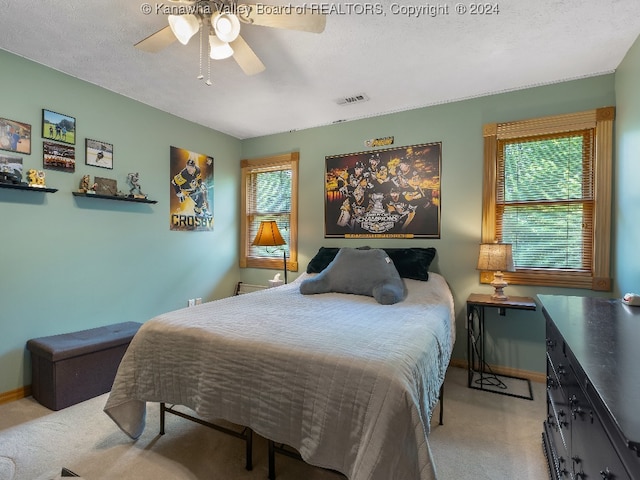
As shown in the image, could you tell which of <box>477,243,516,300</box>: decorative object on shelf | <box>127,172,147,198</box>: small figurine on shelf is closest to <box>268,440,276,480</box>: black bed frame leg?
<box>477,243,516,300</box>: decorative object on shelf

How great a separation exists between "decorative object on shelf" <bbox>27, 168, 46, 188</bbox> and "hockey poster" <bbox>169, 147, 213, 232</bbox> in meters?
1.15

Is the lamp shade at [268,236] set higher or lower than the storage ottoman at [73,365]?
higher

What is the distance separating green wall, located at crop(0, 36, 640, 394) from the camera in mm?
2402

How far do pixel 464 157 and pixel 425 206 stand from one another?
568 mm

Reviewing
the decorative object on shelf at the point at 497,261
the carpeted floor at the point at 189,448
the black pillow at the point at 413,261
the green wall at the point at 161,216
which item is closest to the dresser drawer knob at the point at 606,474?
the carpeted floor at the point at 189,448

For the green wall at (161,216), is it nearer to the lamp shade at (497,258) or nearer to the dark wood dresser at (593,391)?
the lamp shade at (497,258)

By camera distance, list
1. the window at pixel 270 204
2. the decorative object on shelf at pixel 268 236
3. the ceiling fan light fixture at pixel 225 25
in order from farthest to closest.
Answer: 1. the window at pixel 270 204
2. the decorative object on shelf at pixel 268 236
3. the ceiling fan light fixture at pixel 225 25

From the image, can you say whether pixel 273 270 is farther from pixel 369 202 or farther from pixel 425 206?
pixel 425 206

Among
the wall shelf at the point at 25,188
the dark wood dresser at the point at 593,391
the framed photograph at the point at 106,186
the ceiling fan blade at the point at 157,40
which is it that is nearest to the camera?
the dark wood dresser at the point at 593,391

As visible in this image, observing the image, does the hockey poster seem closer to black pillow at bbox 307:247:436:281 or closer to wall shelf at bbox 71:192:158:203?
wall shelf at bbox 71:192:158:203

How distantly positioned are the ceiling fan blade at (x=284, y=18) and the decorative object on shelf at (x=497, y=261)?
2045 millimetres

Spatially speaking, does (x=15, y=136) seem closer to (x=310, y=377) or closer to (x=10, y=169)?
(x=10, y=169)

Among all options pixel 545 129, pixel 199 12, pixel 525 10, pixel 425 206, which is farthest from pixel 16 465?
pixel 545 129

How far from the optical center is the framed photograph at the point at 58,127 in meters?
2.56
